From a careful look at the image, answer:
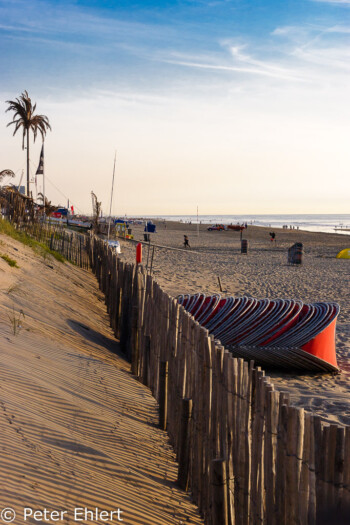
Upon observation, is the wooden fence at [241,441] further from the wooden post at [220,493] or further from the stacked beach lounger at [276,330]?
the stacked beach lounger at [276,330]

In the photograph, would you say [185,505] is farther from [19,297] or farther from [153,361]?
[19,297]

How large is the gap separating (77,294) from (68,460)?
781 centimetres

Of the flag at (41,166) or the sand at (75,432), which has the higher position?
the flag at (41,166)

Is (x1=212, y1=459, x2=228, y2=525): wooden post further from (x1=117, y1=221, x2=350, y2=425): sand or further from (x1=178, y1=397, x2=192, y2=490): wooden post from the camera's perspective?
(x1=117, y1=221, x2=350, y2=425): sand

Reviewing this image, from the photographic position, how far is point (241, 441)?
3.20 metres

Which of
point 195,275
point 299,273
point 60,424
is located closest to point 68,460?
point 60,424

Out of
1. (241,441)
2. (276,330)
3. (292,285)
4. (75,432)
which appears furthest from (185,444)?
(292,285)

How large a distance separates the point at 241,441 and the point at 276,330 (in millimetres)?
5252

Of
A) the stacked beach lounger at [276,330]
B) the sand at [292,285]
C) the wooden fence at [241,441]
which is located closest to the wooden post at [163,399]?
the wooden fence at [241,441]

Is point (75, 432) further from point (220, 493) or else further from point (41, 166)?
point (41, 166)

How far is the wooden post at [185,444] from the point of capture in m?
4.18

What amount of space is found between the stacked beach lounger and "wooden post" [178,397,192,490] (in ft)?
12.7

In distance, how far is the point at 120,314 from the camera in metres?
8.88

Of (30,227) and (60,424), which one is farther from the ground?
(30,227)
